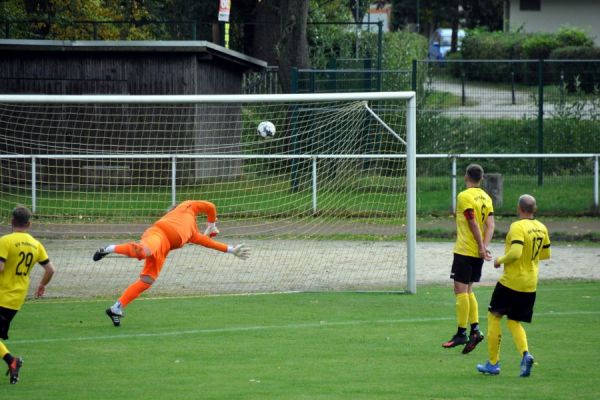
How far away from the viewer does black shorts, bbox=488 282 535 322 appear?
9430 millimetres

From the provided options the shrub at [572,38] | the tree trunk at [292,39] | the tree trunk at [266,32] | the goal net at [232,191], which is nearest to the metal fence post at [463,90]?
the goal net at [232,191]

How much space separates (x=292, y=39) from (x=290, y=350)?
57.4 feet

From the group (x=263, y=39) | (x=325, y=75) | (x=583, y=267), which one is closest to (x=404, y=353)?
(x=583, y=267)

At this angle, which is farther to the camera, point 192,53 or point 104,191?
point 192,53

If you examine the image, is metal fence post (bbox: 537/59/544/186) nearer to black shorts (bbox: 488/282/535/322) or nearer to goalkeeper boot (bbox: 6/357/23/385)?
black shorts (bbox: 488/282/535/322)

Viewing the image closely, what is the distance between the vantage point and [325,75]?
2620cm

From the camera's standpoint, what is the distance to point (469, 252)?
10.9 meters

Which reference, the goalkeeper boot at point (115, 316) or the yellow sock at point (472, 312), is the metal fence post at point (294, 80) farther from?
the yellow sock at point (472, 312)

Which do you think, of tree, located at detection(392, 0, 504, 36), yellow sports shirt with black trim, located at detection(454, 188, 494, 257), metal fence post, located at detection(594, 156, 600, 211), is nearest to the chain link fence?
metal fence post, located at detection(594, 156, 600, 211)

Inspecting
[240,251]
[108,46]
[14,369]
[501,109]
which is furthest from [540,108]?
[14,369]

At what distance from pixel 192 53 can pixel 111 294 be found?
36.3 feet

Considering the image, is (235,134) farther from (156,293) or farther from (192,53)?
(156,293)

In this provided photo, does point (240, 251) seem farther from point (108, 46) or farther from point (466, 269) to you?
point (108, 46)

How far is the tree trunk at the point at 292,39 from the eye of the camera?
27031 millimetres
